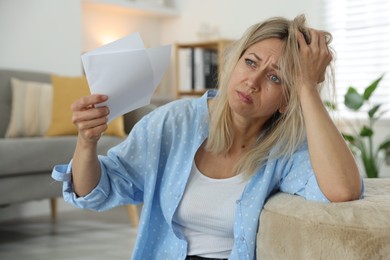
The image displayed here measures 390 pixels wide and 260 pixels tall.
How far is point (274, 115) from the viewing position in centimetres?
120

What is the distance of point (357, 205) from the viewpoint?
852 mm

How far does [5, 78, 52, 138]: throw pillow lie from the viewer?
3.06 meters

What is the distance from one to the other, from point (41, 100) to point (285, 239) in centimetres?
253

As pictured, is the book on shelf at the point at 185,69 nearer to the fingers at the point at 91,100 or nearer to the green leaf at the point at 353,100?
the green leaf at the point at 353,100

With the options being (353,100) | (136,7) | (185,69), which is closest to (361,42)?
(353,100)

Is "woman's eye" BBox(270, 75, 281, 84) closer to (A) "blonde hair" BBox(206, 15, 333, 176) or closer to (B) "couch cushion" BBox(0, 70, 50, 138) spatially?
(A) "blonde hair" BBox(206, 15, 333, 176)

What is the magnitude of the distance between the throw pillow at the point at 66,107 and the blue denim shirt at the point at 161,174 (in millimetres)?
1943

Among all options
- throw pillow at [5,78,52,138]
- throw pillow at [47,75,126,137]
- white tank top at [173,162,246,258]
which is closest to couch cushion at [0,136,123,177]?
throw pillow at [47,75,126,137]

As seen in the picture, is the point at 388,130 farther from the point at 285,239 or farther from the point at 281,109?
the point at 285,239

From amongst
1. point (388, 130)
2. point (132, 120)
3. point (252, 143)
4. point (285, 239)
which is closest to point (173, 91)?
point (132, 120)

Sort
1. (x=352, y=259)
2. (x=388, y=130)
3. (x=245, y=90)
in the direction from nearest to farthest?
1. (x=352, y=259)
2. (x=245, y=90)
3. (x=388, y=130)

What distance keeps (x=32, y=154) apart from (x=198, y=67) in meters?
2.06

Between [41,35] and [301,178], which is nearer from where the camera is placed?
[301,178]

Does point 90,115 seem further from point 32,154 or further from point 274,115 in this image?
point 32,154
